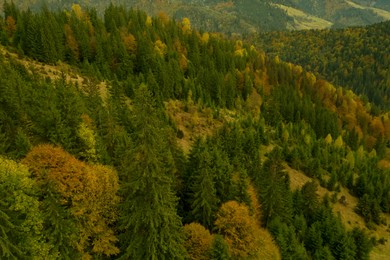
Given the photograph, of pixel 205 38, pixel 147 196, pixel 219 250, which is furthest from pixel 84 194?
pixel 205 38

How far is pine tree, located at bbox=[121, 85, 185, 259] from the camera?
32.9 meters

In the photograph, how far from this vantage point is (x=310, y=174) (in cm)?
10381

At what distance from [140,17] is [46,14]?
2111 inches

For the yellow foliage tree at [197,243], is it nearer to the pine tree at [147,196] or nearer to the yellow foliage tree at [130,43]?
the pine tree at [147,196]

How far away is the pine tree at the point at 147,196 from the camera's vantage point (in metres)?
32.9

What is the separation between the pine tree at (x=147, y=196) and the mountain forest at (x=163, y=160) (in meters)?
0.14

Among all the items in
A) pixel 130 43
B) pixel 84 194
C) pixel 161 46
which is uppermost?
pixel 84 194

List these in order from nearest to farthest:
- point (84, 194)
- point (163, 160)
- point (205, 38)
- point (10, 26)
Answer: point (84, 194) → point (163, 160) → point (10, 26) → point (205, 38)

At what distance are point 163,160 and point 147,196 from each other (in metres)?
18.5

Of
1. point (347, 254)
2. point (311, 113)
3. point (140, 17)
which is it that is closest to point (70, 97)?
point (347, 254)

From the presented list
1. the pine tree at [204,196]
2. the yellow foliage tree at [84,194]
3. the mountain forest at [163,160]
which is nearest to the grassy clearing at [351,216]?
the mountain forest at [163,160]

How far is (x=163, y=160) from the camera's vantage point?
53.2 metres

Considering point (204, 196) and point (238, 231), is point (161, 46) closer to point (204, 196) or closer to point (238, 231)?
point (204, 196)

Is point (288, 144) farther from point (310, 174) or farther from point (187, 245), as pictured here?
point (187, 245)
